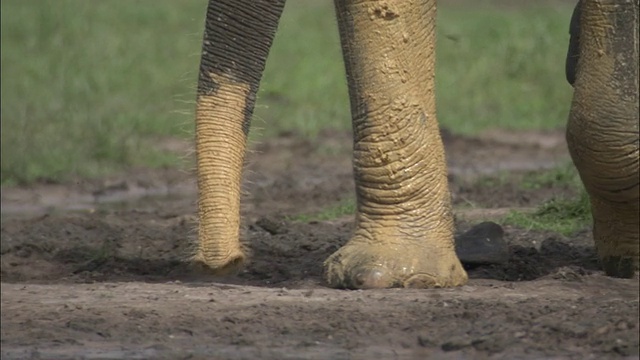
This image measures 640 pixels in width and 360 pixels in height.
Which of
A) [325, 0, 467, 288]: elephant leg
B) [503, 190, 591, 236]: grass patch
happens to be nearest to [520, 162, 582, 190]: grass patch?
[503, 190, 591, 236]: grass patch

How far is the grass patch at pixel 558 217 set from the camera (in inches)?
289

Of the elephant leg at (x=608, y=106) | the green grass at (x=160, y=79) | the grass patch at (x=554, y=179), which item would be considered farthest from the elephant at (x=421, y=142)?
the green grass at (x=160, y=79)

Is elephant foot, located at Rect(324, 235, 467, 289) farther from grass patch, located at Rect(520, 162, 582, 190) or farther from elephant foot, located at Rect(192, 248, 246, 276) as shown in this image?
grass patch, located at Rect(520, 162, 582, 190)

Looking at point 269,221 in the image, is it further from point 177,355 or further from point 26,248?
point 177,355

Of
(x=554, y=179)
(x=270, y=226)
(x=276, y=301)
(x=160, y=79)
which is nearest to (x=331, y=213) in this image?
(x=270, y=226)

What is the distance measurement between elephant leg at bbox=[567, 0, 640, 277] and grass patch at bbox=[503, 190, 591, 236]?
1.79 m

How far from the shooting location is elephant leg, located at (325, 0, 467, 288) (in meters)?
5.45

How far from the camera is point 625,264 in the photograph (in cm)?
570

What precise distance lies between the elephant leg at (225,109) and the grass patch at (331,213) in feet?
5.47

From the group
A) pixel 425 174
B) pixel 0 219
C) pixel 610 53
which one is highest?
pixel 610 53

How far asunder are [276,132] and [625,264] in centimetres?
549

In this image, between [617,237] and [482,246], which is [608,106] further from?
[482,246]

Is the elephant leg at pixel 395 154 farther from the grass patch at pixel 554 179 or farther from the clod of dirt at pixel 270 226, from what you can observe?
the grass patch at pixel 554 179

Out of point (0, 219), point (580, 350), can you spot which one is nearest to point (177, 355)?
point (580, 350)
